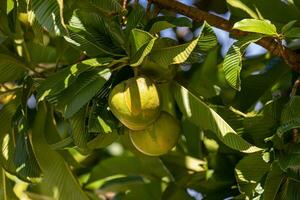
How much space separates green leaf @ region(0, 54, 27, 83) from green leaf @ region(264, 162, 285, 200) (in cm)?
60

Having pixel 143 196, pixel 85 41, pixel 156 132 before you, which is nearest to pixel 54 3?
pixel 85 41

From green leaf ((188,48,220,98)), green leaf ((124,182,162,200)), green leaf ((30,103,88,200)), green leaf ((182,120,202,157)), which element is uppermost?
green leaf ((188,48,220,98))

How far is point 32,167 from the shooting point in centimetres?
145

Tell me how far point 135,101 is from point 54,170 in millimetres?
339

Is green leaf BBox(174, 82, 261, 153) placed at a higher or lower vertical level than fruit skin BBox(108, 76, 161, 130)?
lower

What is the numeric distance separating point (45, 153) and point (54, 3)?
0.43m

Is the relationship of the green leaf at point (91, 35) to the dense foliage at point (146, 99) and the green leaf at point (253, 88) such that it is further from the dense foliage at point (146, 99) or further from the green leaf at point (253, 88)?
the green leaf at point (253, 88)

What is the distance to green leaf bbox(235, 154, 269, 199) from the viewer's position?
4.31 ft

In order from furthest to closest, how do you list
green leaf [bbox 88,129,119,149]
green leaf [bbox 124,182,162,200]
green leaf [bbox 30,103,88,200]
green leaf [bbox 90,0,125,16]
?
green leaf [bbox 124,182,162,200], green leaf [bbox 30,103,88,200], green leaf [bbox 88,129,119,149], green leaf [bbox 90,0,125,16]

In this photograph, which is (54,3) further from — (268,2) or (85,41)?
(268,2)

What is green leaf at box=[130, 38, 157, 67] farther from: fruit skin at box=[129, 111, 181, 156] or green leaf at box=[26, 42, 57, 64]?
green leaf at box=[26, 42, 57, 64]

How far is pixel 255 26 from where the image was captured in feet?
3.97

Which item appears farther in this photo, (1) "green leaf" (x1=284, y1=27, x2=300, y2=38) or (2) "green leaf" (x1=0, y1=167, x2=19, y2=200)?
(2) "green leaf" (x1=0, y1=167, x2=19, y2=200)

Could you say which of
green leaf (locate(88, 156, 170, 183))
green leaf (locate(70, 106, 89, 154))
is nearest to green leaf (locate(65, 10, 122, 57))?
green leaf (locate(70, 106, 89, 154))
